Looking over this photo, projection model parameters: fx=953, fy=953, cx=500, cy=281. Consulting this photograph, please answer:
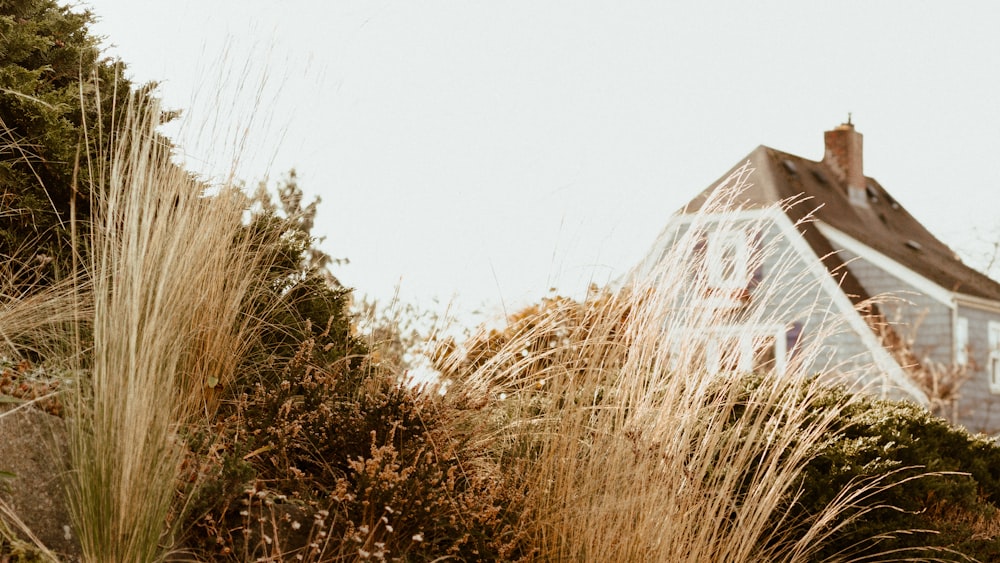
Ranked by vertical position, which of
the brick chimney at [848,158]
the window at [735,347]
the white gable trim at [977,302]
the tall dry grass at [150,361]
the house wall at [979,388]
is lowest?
the tall dry grass at [150,361]

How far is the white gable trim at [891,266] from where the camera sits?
635 inches

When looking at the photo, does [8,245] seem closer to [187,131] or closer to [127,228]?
[187,131]

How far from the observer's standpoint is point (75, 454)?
237 centimetres

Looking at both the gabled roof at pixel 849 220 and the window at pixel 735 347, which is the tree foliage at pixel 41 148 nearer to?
the window at pixel 735 347

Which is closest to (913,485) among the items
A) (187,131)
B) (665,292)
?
(665,292)

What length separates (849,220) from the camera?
17.2 metres

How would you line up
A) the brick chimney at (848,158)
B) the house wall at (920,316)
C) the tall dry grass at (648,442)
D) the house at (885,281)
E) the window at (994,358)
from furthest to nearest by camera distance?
the brick chimney at (848,158) → the window at (994,358) → the house wall at (920,316) → the house at (885,281) → the tall dry grass at (648,442)

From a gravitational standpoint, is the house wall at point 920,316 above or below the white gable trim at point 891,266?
below

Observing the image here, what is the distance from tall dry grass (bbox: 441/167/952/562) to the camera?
3121 millimetres

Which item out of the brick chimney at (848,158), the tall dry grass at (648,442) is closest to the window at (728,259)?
the tall dry grass at (648,442)

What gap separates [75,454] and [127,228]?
2.33 feet

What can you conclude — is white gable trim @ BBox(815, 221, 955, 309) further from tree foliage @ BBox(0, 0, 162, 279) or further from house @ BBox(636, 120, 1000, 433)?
tree foliage @ BBox(0, 0, 162, 279)

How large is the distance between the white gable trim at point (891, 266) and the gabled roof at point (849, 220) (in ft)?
0.25

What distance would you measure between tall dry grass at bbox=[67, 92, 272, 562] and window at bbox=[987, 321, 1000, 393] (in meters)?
16.6
